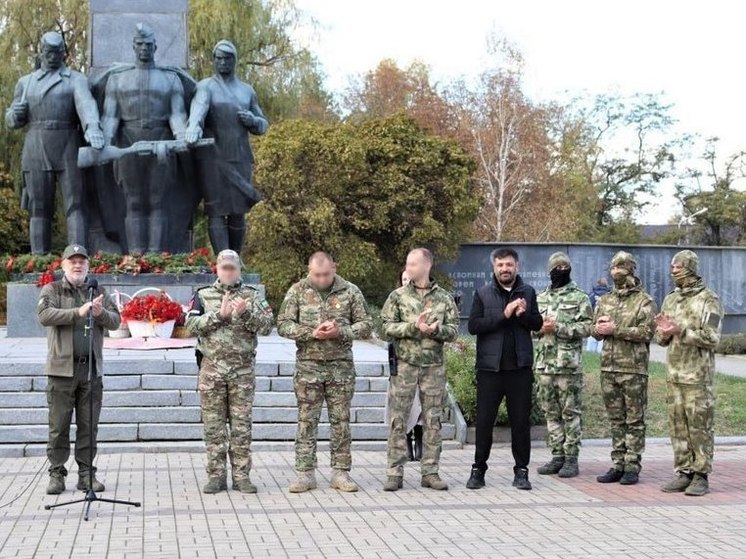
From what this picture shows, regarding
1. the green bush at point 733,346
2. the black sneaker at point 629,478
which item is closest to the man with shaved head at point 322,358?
the black sneaker at point 629,478

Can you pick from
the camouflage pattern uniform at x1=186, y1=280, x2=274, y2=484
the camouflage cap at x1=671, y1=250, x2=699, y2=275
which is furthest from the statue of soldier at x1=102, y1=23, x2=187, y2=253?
the camouflage cap at x1=671, y1=250, x2=699, y2=275

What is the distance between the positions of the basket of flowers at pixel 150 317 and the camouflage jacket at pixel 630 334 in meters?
5.91

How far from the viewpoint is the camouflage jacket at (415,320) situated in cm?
825

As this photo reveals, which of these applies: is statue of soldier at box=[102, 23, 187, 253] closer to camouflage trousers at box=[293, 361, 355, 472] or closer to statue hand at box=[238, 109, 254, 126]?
Result: statue hand at box=[238, 109, 254, 126]

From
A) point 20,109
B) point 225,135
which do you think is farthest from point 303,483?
point 20,109

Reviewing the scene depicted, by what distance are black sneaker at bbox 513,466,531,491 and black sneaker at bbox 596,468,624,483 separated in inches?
27.2

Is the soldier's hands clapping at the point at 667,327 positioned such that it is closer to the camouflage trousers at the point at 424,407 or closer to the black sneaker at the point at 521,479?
the black sneaker at the point at 521,479

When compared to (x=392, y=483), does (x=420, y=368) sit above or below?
above

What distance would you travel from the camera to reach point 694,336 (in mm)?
8109

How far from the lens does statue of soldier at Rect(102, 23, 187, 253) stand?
1470cm

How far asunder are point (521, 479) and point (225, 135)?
829 centimetres

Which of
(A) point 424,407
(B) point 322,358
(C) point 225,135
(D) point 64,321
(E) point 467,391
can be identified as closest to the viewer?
(D) point 64,321

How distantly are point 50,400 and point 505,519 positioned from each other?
331 cm

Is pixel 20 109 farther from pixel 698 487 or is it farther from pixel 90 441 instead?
pixel 698 487
